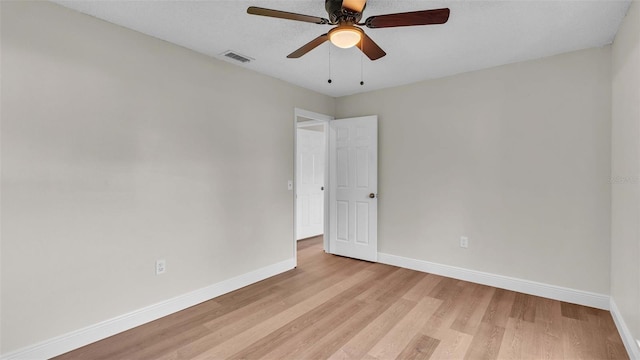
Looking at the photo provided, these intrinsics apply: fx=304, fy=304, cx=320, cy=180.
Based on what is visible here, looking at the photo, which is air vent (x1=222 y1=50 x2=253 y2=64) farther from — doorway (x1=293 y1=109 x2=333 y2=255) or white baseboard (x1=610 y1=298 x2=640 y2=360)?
white baseboard (x1=610 y1=298 x2=640 y2=360)

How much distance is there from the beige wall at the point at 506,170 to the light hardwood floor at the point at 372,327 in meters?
0.48

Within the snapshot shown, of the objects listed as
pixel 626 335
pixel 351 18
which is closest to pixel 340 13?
pixel 351 18

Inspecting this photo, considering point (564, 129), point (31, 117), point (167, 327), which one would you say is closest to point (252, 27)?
point (31, 117)

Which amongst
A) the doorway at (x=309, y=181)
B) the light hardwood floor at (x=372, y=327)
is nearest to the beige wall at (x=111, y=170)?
the light hardwood floor at (x=372, y=327)

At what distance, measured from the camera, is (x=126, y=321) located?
2.44 metres

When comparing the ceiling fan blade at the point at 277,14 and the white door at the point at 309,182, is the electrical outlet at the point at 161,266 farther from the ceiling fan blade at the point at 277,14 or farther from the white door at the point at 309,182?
the white door at the point at 309,182

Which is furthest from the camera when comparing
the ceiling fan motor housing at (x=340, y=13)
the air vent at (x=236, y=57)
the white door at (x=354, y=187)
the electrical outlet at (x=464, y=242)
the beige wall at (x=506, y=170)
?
the white door at (x=354, y=187)

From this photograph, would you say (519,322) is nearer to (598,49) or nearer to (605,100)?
(605,100)

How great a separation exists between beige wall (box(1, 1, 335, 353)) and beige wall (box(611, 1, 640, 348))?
3.21 m

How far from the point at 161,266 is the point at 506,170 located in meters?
3.58

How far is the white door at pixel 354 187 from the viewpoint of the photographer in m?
4.28

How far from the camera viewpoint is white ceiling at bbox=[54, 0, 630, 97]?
213 cm

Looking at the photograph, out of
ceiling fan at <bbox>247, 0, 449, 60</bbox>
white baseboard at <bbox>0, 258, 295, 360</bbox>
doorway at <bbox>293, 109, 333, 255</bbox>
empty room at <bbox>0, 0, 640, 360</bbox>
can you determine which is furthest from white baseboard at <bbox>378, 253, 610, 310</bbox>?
ceiling fan at <bbox>247, 0, 449, 60</bbox>

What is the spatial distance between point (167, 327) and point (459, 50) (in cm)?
358
